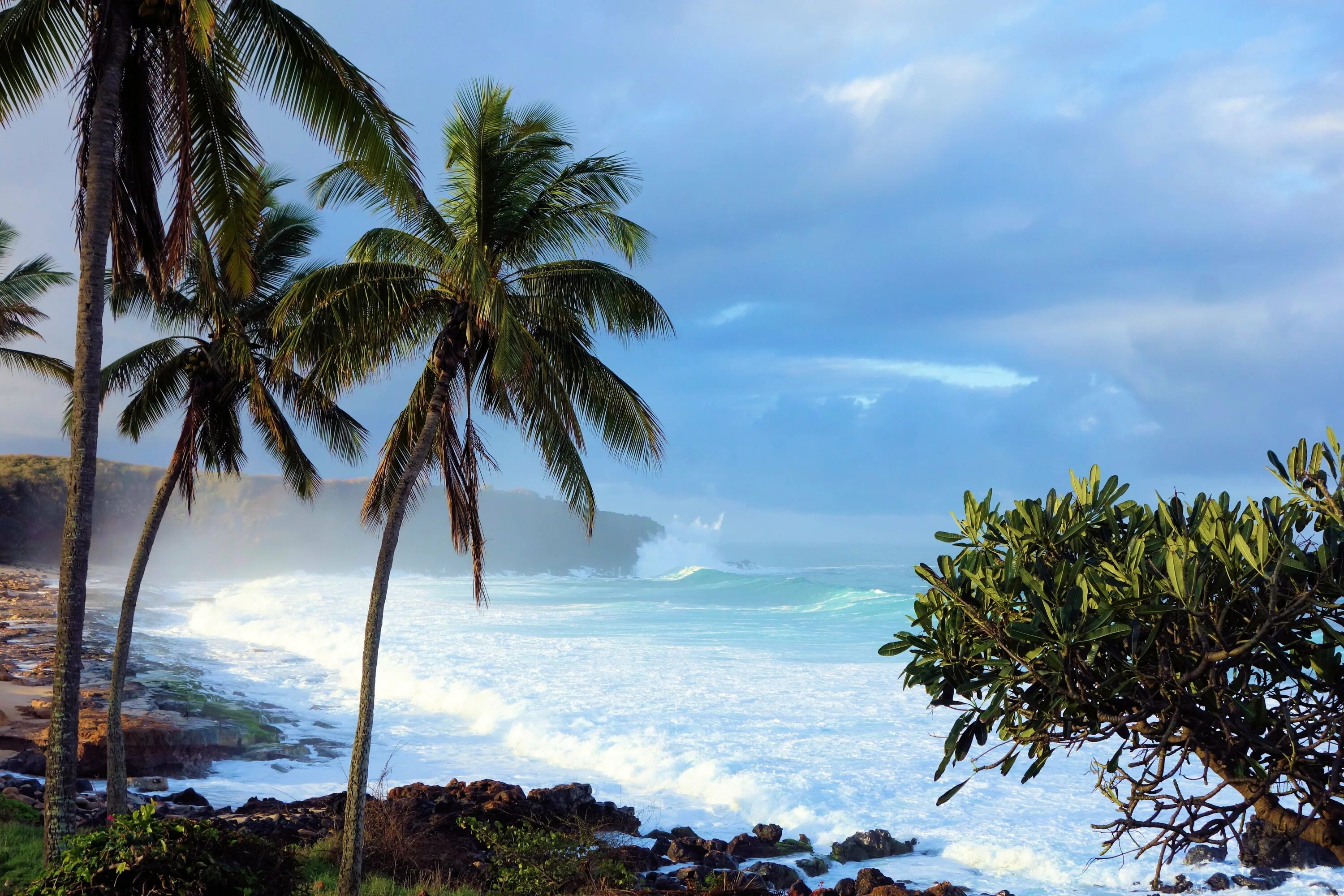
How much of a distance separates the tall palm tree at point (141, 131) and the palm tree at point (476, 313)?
719 millimetres

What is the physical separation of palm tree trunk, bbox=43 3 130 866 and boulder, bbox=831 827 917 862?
8.24 m

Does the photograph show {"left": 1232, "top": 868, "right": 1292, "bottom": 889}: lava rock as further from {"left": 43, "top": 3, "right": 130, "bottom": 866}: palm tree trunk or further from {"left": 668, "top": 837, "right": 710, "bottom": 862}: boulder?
{"left": 43, "top": 3, "right": 130, "bottom": 866}: palm tree trunk

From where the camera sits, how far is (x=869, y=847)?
1122cm

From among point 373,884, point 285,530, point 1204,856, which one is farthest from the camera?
point 285,530

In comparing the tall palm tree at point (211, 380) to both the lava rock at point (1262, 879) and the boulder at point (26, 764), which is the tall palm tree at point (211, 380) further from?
the lava rock at point (1262, 879)

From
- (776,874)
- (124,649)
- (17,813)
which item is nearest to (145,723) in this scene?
(124,649)

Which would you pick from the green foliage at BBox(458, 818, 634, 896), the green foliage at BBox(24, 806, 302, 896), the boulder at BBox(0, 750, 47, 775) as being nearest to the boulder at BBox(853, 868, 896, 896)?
the green foliage at BBox(458, 818, 634, 896)

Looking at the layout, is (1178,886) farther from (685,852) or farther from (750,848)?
(685,852)

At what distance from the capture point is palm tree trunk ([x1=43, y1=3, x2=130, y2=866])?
6.38 metres

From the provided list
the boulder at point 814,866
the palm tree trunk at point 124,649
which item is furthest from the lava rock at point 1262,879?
the palm tree trunk at point 124,649

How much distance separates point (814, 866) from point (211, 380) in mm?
9051

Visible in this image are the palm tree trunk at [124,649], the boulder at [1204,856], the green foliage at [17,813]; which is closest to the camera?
the green foliage at [17,813]

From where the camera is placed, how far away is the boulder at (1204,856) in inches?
399

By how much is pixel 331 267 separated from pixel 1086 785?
13.1 meters
